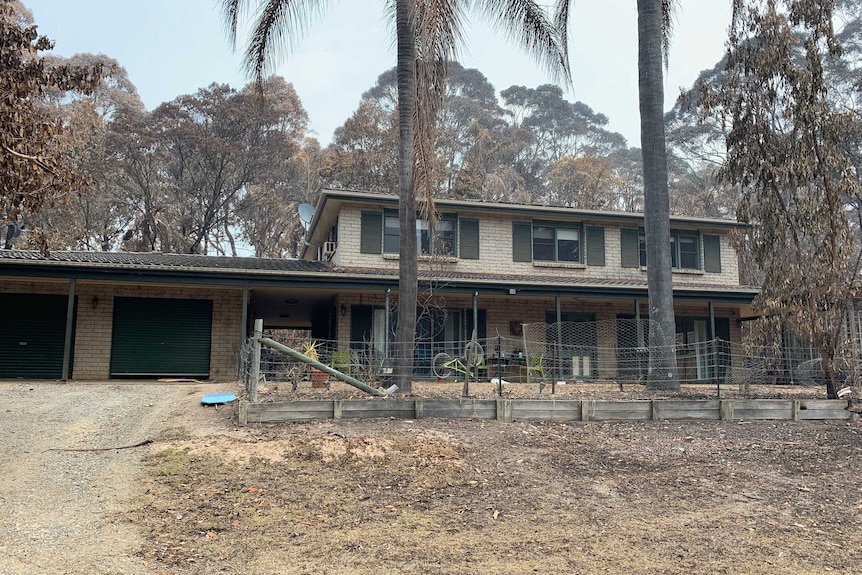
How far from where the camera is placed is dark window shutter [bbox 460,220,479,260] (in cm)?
1788

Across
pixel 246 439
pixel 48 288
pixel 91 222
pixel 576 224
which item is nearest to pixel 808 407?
pixel 246 439

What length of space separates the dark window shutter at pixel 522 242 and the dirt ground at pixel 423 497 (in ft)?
33.3

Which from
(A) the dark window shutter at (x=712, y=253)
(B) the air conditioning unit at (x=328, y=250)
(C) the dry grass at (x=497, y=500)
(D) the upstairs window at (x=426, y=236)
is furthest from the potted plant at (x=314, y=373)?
(A) the dark window shutter at (x=712, y=253)

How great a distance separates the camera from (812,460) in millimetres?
7098

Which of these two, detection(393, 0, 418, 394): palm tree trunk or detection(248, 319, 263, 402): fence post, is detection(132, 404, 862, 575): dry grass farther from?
detection(393, 0, 418, 394): palm tree trunk

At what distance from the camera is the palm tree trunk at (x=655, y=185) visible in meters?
12.3

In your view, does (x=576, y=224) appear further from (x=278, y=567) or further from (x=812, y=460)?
(x=278, y=567)

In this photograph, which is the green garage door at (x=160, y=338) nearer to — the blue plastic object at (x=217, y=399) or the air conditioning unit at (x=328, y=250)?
the air conditioning unit at (x=328, y=250)

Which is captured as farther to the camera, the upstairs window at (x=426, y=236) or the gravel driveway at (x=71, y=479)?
the upstairs window at (x=426, y=236)

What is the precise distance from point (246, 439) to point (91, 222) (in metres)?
26.1

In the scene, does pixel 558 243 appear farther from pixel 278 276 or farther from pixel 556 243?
pixel 278 276

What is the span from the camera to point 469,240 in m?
18.0

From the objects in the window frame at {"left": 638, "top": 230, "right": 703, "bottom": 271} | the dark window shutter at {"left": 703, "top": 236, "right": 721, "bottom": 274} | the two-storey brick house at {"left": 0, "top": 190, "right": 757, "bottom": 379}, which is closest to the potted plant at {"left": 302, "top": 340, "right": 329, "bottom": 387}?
the two-storey brick house at {"left": 0, "top": 190, "right": 757, "bottom": 379}

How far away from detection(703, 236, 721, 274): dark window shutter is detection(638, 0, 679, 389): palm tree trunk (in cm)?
750
